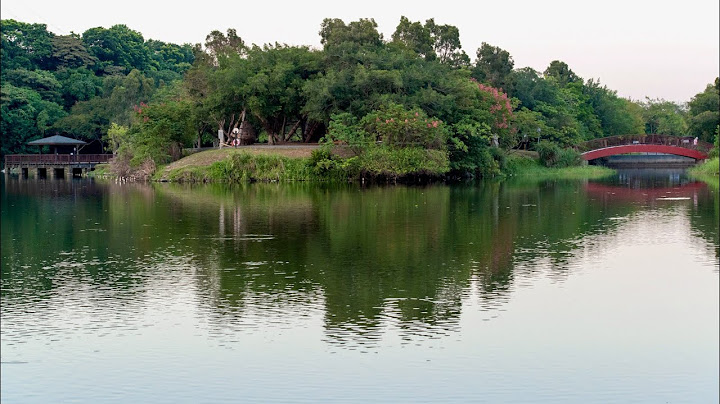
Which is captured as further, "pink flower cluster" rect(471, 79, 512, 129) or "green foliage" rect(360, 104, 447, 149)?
"pink flower cluster" rect(471, 79, 512, 129)

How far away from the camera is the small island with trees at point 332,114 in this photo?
52.4m

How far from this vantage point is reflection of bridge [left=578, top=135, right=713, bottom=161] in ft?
220

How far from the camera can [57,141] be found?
68.2m

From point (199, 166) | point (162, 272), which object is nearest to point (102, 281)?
point (162, 272)

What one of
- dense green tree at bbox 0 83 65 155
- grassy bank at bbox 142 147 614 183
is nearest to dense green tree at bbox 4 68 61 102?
dense green tree at bbox 0 83 65 155

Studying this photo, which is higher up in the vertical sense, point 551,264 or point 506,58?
point 506,58

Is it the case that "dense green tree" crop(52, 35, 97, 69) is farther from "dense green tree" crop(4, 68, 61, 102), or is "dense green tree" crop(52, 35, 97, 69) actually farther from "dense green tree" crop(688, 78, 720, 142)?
"dense green tree" crop(688, 78, 720, 142)

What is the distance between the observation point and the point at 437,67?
187ft

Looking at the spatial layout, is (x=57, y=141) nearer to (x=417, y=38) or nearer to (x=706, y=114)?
(x=417, y=38)

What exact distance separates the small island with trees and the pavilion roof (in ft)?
7.55

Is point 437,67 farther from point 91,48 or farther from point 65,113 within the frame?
point 91,48

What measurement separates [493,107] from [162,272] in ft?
143

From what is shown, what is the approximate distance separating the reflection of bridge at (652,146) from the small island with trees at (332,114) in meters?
2.16

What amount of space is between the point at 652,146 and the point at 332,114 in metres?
27.4
